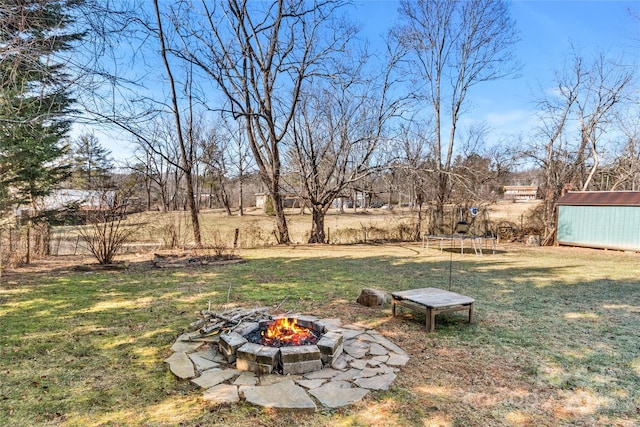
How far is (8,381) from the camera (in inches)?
114

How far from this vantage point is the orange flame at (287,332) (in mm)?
3383

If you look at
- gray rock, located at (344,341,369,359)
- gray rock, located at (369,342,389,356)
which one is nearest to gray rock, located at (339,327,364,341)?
gray rock, located at (344,341,369,359)

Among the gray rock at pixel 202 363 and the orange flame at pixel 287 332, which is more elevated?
the orange flame at pixel 287 332

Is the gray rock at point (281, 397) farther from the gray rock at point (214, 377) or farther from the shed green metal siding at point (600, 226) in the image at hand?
the shed green metal siding at point (600, 226)

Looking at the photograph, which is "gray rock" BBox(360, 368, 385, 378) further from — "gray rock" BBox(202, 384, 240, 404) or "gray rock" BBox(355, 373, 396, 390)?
"gray rock" BBox(202, 384, 240, 404)

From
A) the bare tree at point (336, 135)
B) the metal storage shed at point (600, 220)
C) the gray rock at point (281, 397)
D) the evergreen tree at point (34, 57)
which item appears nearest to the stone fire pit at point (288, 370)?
the gray rock at point (281, 397)

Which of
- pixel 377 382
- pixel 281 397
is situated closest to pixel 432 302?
pixel 377 382

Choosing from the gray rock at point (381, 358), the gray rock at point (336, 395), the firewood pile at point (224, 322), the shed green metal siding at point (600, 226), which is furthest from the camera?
the shed green metal siding at point (600, 226)

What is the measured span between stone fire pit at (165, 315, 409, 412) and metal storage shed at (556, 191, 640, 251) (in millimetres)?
12084

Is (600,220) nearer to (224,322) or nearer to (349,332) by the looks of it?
(349,332)

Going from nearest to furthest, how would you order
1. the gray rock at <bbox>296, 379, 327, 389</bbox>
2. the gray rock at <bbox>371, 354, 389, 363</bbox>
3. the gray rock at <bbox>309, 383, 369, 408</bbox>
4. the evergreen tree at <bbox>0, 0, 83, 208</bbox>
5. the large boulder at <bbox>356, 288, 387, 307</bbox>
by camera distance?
the gray rock at <bbox>309, 383, 369, 408</bbox>, the gray rock at <bbox>296, 379, 327, 389</bbox>, the evergreen tree at <bbox>0, 0, 83, 208</bbox>, the gray rock at <bbox>371, 354, 389, 363</bbox>, the large boulder at <bbox>356, 288, 387, 307</bbox>

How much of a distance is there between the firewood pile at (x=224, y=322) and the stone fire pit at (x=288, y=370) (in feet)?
0.59

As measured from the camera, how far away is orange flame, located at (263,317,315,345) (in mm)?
3383

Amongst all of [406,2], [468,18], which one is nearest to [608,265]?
[468,18]
